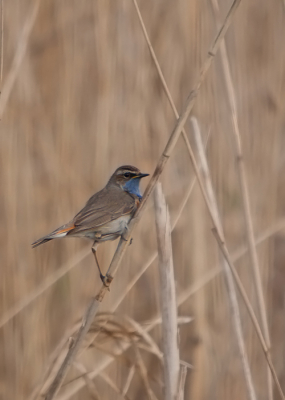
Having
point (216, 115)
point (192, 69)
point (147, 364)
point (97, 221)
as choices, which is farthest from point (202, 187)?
point (147, 364)

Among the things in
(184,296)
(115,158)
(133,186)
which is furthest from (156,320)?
(115,158)

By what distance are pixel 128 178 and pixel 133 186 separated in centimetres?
6

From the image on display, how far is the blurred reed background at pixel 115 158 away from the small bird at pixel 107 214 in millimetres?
265

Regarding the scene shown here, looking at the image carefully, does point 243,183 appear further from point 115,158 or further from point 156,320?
point 115,158

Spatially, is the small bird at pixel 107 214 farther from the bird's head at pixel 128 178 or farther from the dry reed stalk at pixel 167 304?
the dry reed stalk at pixel 167 304

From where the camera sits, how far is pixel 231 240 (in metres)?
2.88

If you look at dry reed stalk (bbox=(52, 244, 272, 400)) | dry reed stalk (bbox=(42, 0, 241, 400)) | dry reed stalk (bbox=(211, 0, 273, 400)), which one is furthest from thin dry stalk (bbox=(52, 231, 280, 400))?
dry reed stalk (bbox=(42, 0, 241, 400))

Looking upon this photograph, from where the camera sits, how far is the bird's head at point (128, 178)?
88.0 inches

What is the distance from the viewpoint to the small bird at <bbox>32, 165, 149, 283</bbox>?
1.94 m

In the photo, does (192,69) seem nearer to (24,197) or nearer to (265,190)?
(265,190)

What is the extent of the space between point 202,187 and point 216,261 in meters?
0.95

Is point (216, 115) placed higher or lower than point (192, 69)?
lower

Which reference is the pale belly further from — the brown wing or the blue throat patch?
the blue throat patch

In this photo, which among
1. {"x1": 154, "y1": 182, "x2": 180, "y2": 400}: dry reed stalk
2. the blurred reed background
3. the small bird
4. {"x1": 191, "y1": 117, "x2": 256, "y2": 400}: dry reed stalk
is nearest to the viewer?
{"x1": 154, "y1": 182, "x2": 180, "y2": 400}: dry reed stalk
